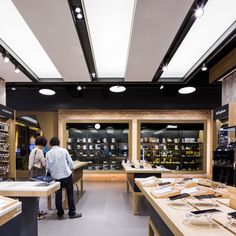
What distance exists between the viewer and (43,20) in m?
4.08

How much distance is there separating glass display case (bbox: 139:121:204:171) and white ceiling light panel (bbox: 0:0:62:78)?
5.05 metres

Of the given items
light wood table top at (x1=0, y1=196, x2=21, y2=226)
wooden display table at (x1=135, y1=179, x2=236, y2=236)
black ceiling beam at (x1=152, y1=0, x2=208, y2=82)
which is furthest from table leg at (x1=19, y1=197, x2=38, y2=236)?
black ceiling beam at (x1=152, y1=0, x2=208, y2=82)

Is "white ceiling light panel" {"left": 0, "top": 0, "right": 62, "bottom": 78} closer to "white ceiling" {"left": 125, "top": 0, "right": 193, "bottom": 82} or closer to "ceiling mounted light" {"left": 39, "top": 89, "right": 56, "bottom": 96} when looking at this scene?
"ceiling mounted light" {"left": 39, "top": 89, "right": 56, "bottom": 96}

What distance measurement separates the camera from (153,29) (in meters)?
4.42

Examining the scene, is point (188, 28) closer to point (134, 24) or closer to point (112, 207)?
point (134, 24)

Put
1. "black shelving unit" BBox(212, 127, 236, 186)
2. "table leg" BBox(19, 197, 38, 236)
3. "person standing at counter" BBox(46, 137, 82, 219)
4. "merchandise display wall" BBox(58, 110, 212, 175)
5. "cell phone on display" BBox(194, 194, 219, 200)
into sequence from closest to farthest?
"cell phone on display" BBox(194, 194, 219, 200) < "black shelving unit" BBox(212, 127, 236, 186) < "table leg" BBox(19, 197, 38, 236) < "person standing at counter" BBox(46, 137, 82, 219) < "merchandise display wall" BBox(58, 110, 212, 175)

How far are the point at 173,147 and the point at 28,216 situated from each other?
858 centimetres

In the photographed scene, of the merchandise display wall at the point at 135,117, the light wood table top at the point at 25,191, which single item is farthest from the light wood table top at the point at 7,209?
the merchandise display wall at the point at 135,117

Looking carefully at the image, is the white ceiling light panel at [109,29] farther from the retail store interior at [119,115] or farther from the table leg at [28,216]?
the table leg at [28,216]

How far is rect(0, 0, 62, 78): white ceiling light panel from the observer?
4.25 meters

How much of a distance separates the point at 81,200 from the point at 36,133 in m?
5.13

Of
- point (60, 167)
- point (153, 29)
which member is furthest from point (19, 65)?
point (153, 29)

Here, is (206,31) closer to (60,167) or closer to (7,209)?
(60,167)

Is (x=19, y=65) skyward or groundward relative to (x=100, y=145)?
skyward
